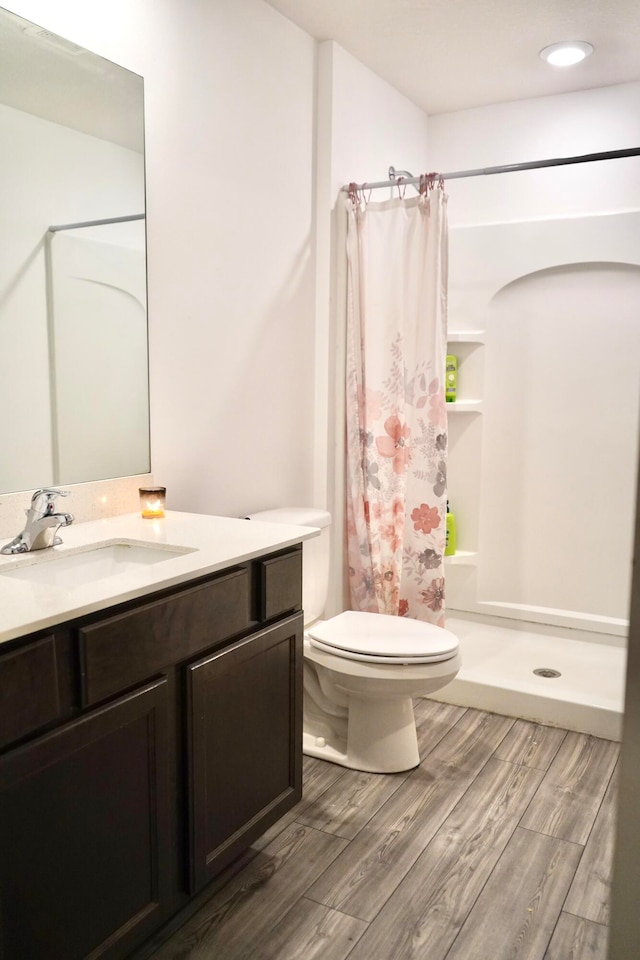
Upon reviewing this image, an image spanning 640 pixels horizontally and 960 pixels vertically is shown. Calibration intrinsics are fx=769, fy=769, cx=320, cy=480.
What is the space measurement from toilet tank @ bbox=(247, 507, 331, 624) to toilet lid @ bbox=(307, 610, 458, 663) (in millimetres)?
83

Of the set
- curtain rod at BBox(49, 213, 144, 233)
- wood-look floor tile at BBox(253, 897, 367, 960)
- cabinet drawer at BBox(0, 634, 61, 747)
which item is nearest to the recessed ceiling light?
curtain rod at BBox(49, 213, 144, 233)

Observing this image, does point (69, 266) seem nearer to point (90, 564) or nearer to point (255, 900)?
point (90, 564)

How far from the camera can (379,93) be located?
10.4 feet

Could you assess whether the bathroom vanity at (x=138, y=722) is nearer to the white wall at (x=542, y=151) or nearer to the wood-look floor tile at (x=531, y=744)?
the wood-look floor tile at (x=531, y=744)

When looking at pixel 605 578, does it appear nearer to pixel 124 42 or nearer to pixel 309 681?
pixel 309 681

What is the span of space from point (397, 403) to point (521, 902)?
5.63 ft

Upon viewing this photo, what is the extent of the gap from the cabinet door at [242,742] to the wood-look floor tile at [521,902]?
53 cm

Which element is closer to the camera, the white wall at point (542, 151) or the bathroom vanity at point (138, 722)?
the bathroom vanity at point (138, 722)

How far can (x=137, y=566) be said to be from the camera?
1.80 metres

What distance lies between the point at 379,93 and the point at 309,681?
2372 millimetres

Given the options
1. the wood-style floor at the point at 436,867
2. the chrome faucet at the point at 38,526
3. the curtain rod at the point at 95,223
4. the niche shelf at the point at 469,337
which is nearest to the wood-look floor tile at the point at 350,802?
the wood-style floor at the point at 436,867

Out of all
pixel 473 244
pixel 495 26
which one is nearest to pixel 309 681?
pixel 473 244

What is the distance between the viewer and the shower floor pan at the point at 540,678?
2732 mm

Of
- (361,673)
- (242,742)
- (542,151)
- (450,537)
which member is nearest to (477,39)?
(542,151)
